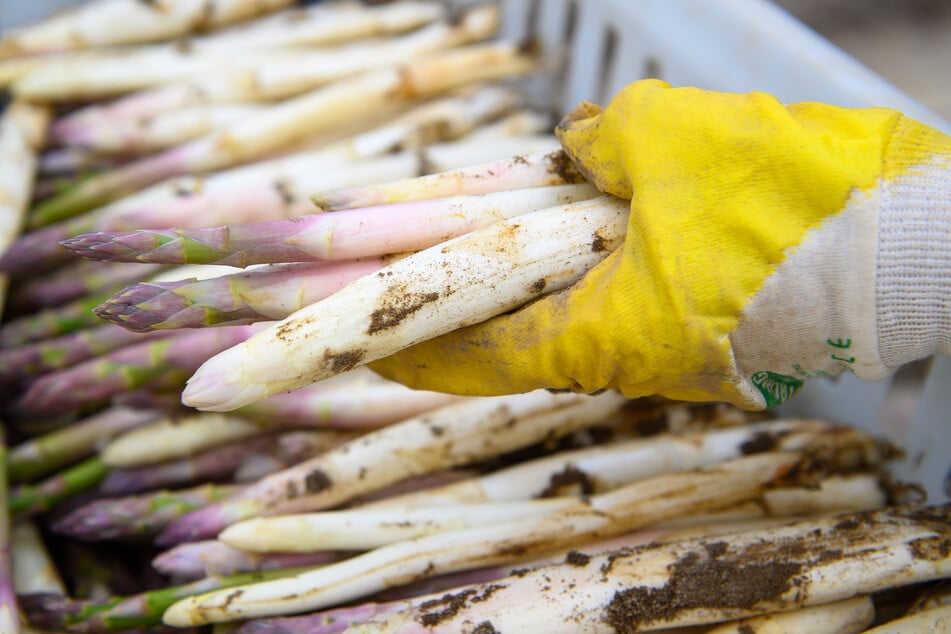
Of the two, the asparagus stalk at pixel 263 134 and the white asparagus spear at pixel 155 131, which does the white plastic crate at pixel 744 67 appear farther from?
the white asparagus spear at pixel 155 131

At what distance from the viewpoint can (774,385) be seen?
1402 millimetres

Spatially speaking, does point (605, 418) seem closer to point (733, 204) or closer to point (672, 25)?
point (733, 204)

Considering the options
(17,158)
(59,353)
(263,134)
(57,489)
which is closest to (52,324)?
(59,353)

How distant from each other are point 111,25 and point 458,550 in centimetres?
250

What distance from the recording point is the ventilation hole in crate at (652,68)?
2516 mm

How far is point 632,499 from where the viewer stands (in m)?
1.73

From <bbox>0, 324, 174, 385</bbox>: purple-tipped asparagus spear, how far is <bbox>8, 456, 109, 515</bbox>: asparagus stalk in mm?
314

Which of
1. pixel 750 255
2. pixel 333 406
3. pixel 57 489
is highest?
pixel 750 255

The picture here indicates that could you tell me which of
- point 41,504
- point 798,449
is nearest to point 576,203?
point 798,449

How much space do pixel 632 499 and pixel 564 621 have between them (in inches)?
14.2

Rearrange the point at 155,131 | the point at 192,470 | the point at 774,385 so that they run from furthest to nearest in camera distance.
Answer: the point at 155,131 < the point at 192,470 < the point at 774,385

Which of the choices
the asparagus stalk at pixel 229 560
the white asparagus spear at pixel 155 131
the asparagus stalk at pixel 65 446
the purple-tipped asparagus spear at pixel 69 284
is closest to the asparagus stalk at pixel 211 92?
the white asparagus spear at pixel 155 131

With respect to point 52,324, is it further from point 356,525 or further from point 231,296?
point 231,296

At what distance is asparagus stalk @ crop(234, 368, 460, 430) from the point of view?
2.01 m
